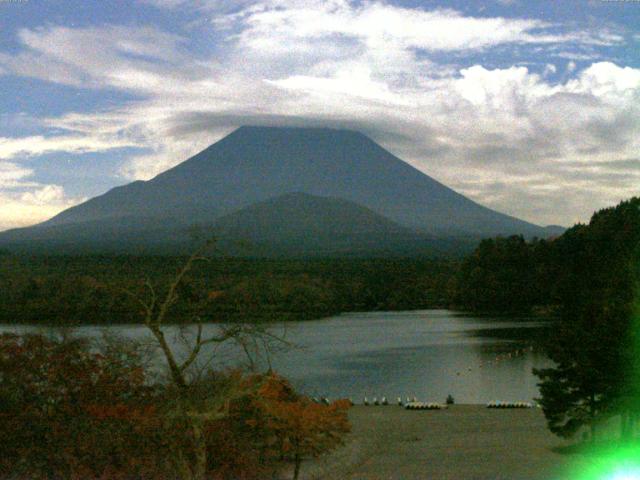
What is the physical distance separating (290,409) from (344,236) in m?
87.8

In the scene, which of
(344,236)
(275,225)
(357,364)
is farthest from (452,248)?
(357,364)

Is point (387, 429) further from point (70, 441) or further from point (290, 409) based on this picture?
point (70, 441)

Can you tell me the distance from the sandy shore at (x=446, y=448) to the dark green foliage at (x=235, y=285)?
26.2 ft

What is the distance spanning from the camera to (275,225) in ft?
310

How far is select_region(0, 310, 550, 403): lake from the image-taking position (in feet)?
70.4

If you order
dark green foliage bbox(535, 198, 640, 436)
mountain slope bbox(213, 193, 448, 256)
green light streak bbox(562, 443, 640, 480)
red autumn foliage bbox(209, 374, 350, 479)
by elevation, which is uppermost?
mountain slope bbox(213, 193, 448, 256)

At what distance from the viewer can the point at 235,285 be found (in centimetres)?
3731

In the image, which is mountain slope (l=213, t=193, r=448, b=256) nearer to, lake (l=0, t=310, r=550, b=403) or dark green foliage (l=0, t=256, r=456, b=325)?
dark green foliage (l=0, t=256, r=456, b=325)

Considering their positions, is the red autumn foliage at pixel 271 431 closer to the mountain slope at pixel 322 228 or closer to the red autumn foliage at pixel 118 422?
the red autumn foliage at pixel 118 422

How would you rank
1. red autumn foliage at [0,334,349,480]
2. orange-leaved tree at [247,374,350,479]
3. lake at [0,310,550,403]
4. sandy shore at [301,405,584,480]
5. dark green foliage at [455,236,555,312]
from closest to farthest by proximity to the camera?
red autumn foliage at [0,334,349,480]
orange-leaved tree at [247,374,350,479]
sandy shore at [301,405,584,480]
lake at [0,310,550,403]
dark green foliage at [455,236,555,312]

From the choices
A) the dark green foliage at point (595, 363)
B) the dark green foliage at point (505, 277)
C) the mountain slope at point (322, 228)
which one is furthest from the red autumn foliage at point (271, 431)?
the mountain slope at point (322, 228)

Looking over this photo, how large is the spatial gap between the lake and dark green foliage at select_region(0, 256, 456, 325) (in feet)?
5.60

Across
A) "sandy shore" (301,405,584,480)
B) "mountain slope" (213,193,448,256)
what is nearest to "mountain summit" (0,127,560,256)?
"mountain slope" (213,193,448,256)

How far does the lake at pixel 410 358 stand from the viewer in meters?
21.5
